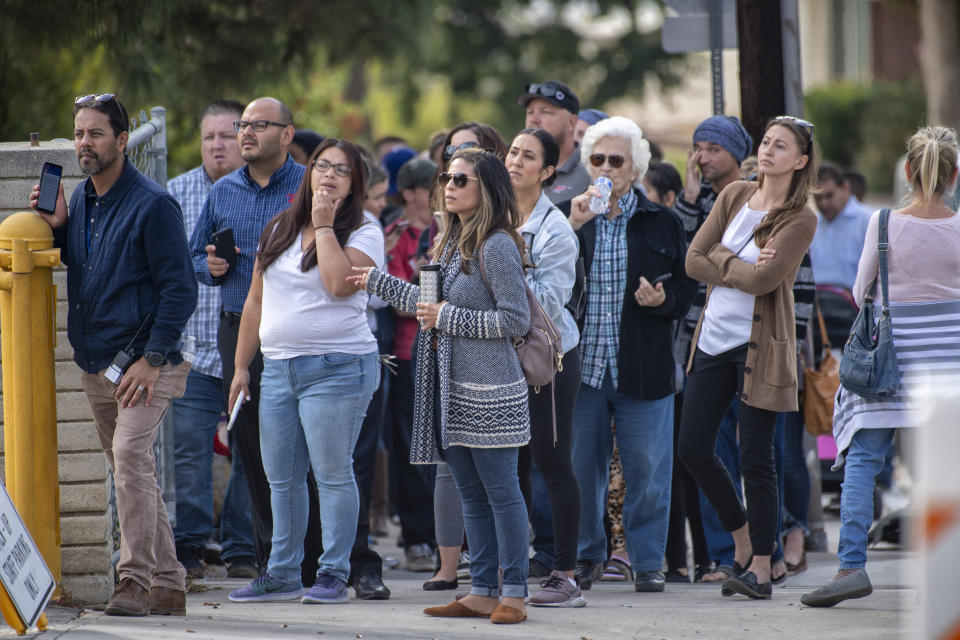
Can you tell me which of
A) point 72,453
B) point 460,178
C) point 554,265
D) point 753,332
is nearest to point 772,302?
point 753,332

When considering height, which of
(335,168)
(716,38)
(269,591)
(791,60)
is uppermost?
(716,38)

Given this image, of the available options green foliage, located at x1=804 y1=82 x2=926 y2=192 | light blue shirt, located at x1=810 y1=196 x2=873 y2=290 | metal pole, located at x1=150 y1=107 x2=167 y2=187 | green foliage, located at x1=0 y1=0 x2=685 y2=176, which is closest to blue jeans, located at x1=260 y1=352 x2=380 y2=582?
metal pole, located at x1=150 y1=107 x2=167 y2=187

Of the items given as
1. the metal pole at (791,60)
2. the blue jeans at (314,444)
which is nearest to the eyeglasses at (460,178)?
the blue jeans at (314,444)

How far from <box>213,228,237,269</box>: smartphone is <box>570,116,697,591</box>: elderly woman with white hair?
1547 mm

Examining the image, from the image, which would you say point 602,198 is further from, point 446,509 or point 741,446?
point 446,509

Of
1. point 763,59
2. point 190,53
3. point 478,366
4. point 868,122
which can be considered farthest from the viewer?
point 868,122

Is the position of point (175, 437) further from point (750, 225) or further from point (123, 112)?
point (750, 225)

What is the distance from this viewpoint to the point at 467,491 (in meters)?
5.47

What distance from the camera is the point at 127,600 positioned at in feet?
17.1

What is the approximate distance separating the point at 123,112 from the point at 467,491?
2.02 meters

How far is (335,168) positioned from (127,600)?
1.91 m

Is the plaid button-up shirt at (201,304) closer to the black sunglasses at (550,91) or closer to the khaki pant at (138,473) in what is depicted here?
the khaki pant at (138,473)

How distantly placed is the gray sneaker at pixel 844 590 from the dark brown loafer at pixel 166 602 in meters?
2.59

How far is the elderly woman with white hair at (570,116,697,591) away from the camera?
6250 millimetres
